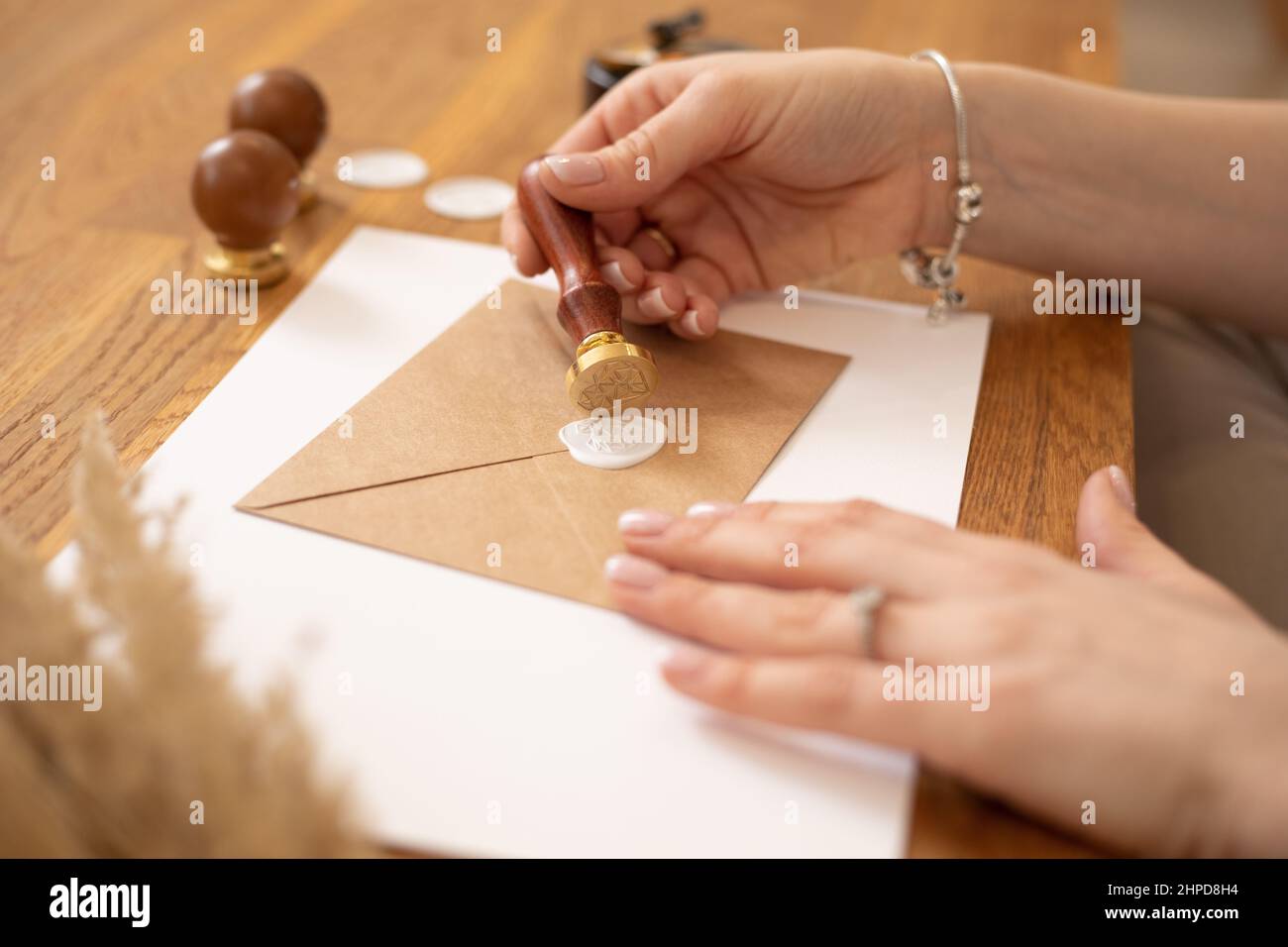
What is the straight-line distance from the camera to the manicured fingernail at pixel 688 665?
58 centimetres

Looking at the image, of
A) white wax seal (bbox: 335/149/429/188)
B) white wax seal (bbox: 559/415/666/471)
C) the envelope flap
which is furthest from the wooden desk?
white wax seal (bbox: 559/415/666/471)

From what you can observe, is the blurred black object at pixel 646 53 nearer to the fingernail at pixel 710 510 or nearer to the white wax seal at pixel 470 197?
the white wax seal at pixel 470 197

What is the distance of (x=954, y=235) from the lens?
1.00 m

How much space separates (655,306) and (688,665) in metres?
0.40

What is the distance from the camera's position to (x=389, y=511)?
0.70m

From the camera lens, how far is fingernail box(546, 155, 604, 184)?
0.87 meters

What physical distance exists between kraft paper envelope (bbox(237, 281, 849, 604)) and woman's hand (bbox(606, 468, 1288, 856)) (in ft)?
0.26

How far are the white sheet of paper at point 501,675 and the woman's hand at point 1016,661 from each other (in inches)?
1.2

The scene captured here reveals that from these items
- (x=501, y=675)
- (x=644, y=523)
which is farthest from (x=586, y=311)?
(x=501, y=675)

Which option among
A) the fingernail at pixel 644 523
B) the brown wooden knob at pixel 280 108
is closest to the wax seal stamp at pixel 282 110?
the brown wooden knob at pixel 280 108

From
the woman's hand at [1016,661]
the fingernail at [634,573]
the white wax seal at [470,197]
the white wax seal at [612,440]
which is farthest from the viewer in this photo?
the white wax seal at [470,197]
